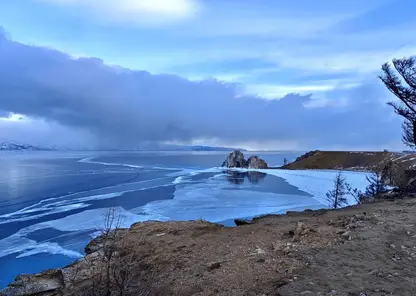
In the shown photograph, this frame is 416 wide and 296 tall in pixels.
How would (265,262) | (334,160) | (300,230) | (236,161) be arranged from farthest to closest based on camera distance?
(334,160) → (236,161) → (300,230) → (265,262)

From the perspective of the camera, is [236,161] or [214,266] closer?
[214,266]

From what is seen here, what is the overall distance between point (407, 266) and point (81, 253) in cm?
1110

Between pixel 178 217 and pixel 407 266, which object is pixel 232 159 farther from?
pixel 407 266

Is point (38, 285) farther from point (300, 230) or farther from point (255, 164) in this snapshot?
point (255, 164)

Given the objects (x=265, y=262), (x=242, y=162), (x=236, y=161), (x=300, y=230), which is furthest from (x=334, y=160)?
(x=265, y=262)

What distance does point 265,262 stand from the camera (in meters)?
5.70

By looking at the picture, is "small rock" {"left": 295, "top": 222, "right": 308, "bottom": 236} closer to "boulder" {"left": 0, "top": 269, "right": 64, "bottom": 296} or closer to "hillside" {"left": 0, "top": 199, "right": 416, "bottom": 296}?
"hillside" {"left": 0, "top": 199, "right": 416, "bottom": 296}

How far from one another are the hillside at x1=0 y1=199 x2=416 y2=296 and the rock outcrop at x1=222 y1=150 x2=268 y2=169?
62449 mm

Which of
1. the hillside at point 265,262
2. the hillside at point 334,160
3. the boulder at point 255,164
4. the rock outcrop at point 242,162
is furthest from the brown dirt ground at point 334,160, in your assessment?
the hillside at point 265,262

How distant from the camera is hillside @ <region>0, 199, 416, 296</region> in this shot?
4.85 m

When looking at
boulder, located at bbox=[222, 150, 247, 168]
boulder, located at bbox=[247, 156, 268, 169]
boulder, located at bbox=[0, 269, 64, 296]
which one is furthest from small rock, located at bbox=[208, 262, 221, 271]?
boulder, located at bbox=[222, 150, 247, 168]

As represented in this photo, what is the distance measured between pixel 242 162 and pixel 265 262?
224 feet

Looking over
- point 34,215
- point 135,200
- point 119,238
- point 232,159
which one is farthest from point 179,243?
point 232,159

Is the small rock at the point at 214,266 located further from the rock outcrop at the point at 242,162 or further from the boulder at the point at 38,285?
the rock outcrop at the point at 242,162
